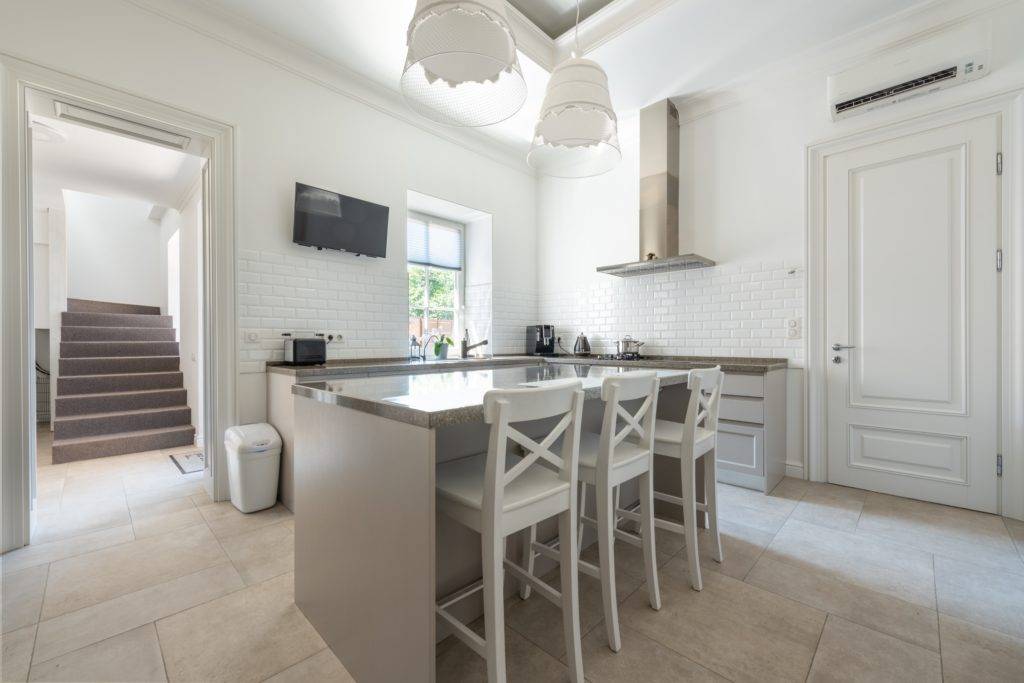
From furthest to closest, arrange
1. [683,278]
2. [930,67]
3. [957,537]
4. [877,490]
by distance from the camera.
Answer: [683,278] < [877,490] < [930,67] < [957,537]

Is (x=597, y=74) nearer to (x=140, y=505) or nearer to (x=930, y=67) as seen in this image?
(x=930, y=67)

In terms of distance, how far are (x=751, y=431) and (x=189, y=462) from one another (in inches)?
179

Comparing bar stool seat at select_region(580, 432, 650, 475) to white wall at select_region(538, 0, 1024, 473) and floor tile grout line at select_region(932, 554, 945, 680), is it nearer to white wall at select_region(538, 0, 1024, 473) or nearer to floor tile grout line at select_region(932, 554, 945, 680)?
floor tile grout line at select_region(932, 554, 945, 680)

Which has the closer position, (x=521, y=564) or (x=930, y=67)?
(x=521, y=564)

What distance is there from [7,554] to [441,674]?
2366 mm

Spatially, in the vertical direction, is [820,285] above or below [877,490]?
above

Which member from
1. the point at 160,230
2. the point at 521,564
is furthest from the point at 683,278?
the point at 160,230

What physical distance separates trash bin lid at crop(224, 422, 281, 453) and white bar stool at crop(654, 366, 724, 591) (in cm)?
227

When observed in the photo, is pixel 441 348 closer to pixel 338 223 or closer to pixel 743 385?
pixel 338 223

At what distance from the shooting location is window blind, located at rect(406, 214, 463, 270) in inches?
173

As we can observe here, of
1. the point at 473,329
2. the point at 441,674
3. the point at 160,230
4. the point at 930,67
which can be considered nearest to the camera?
the point at 441,674

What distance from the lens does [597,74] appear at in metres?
1.99

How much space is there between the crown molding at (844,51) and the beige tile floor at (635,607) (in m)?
3.07

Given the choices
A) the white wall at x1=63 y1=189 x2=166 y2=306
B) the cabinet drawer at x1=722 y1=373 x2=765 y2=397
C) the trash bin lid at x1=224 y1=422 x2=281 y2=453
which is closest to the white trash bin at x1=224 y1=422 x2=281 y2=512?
the trash bin lid at x1=224 y1=422 x2=281 y2=453
